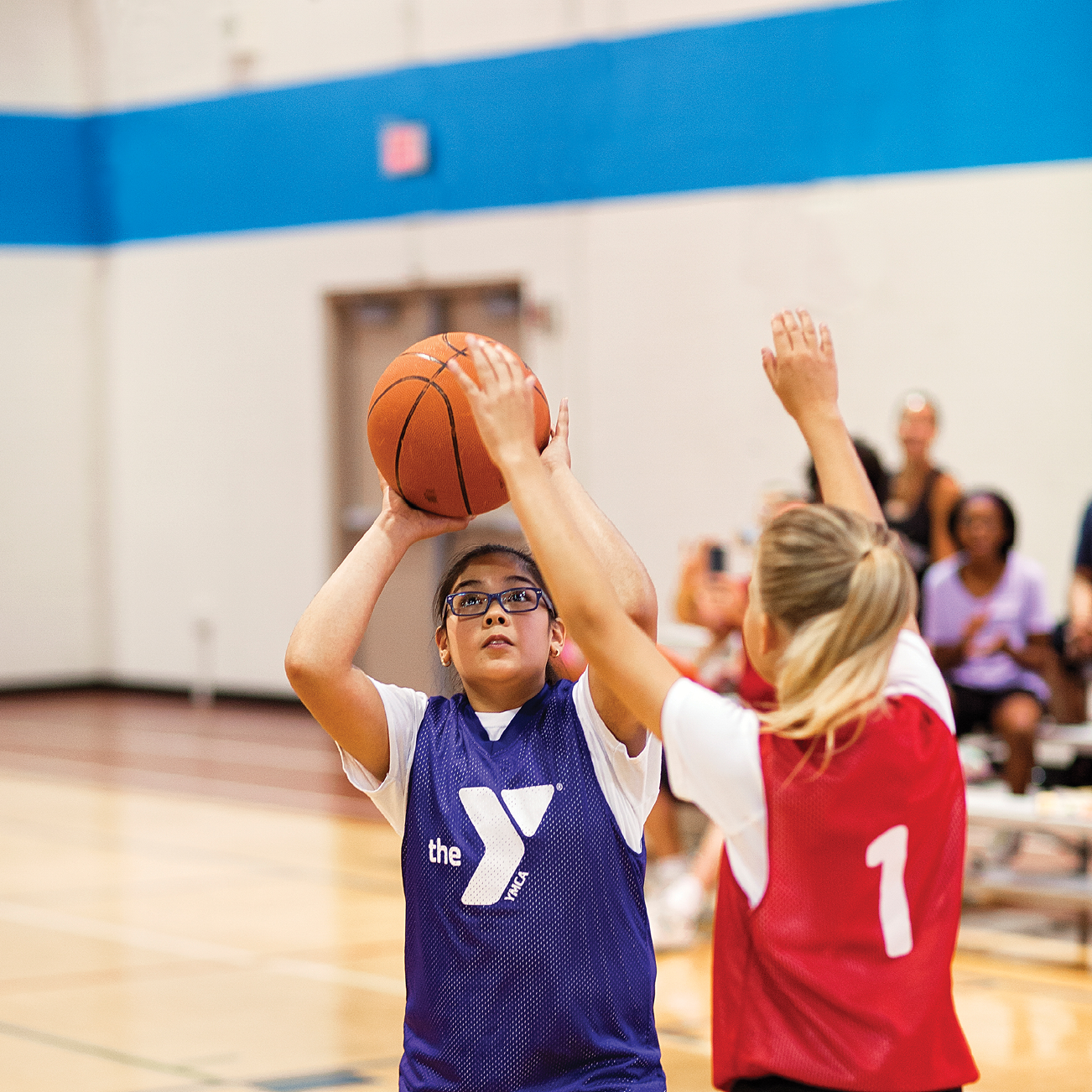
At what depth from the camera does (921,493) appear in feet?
23.8

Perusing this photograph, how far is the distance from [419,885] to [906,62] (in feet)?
22.7

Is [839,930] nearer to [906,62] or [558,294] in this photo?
[906,62]

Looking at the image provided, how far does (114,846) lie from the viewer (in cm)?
751

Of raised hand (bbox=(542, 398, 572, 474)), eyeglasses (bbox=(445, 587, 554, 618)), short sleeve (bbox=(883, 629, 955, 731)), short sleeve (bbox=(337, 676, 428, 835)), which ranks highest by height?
raised hand (bbox=(542, 398, 572, 474))

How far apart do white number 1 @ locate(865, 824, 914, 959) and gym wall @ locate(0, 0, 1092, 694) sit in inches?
250

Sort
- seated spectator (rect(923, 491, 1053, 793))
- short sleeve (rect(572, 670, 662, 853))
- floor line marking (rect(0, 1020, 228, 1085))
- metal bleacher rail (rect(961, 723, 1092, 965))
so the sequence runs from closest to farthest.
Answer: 1. short sleeve (rect(572, 670, 662, 853))
2. floor line marking (rect(0, 1020, 228, 1085))
3. metal bleacher rail (rect(961, 723, 1092, 965))
4. seated spectator (rect(923, 491, 1053, 793))

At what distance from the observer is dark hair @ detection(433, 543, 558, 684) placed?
2461 millimetres

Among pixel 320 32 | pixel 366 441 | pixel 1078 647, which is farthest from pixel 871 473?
pixel 320 32

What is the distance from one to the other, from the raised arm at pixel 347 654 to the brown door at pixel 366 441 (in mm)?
7815

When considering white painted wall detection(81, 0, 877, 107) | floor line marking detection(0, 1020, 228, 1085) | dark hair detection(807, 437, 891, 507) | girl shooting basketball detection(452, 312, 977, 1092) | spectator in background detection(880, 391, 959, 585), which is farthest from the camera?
white painted wall detection(81, 0, 877, 107)

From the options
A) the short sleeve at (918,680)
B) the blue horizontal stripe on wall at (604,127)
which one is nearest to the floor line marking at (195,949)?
the short sleeve at (918,680)

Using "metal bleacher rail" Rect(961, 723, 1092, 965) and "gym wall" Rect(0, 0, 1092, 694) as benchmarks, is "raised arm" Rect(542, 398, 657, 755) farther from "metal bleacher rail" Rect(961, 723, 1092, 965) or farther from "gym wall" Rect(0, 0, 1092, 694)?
"gym wall" Rect(0, 0, 1092, 694)

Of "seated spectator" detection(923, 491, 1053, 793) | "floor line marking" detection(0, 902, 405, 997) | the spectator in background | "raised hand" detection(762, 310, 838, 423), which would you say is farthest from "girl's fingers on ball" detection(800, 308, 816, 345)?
the spectator in background

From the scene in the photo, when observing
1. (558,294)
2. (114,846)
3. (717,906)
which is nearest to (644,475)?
(558,294)
